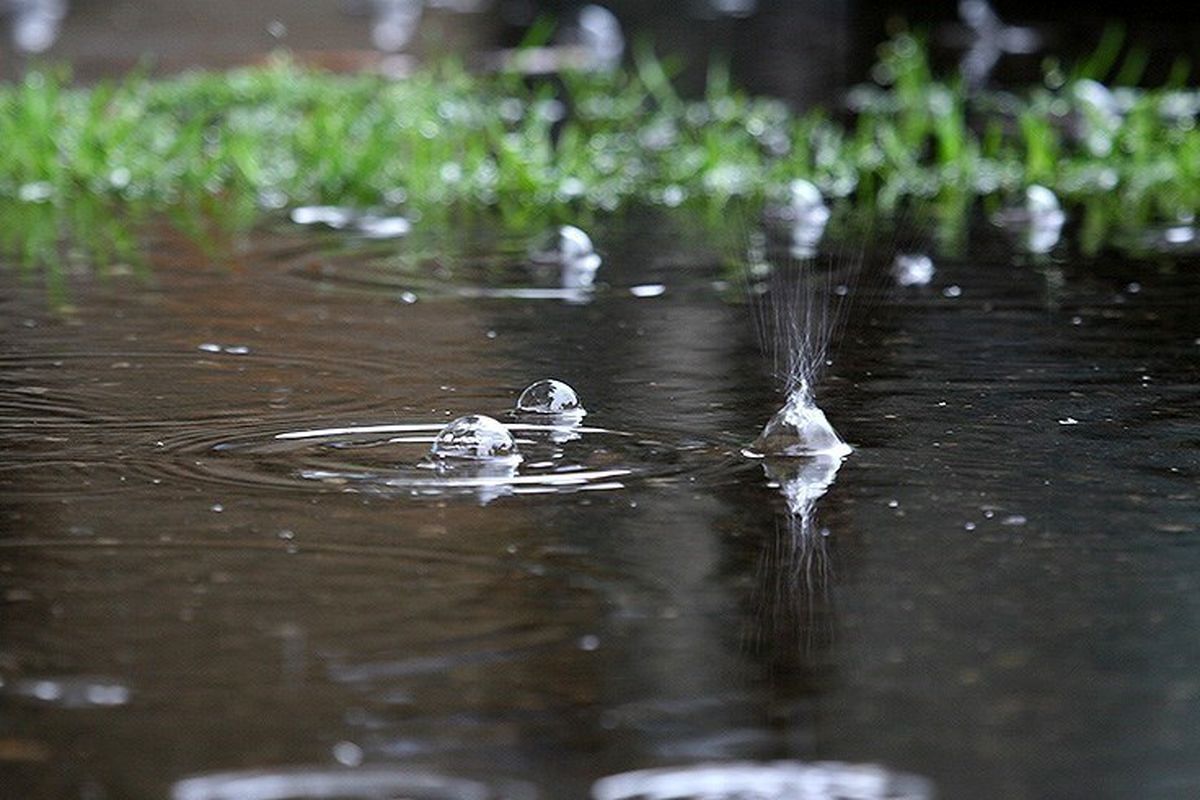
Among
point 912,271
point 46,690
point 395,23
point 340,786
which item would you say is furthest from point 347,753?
point 395,23

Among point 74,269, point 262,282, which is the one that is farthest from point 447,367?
point 74,269

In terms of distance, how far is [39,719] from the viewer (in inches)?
80.6

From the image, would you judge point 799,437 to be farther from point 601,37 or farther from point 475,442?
point 601,37

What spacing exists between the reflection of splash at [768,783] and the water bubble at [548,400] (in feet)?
4.74

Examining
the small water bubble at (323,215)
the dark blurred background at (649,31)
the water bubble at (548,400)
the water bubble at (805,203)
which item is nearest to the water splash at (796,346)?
the water bubble at (548,400)

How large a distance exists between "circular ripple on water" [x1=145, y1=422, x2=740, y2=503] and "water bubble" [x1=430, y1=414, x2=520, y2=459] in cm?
2

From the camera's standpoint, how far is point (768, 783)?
1909mm

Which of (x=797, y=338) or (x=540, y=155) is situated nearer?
(x=797, y=338)

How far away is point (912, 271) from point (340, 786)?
3.08 m

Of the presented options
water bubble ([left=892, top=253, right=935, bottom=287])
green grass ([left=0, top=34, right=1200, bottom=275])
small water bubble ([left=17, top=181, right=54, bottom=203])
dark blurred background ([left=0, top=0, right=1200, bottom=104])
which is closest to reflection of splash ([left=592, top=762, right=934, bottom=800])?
water bubble ([left=892, top=253, right=935, bottom=287])

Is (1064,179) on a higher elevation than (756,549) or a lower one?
higher

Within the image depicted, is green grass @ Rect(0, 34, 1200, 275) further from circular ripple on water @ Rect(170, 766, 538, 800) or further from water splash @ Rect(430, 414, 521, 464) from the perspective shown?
circular ripple on water @ Rect(170, 766, 538, 800)

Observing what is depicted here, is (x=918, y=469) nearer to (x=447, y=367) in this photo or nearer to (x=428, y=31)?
(x=447, y=367)

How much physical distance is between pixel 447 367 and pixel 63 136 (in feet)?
11.0
